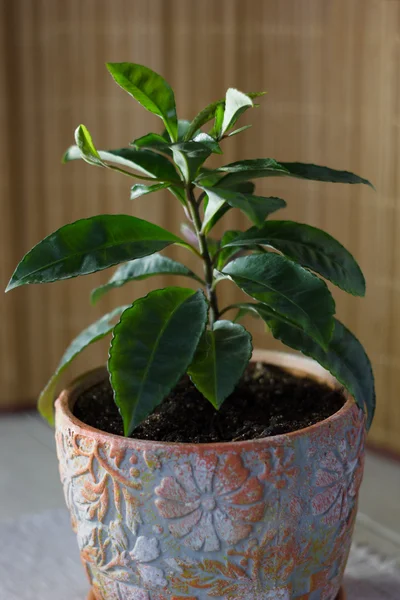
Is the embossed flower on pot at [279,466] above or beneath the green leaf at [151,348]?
beneath

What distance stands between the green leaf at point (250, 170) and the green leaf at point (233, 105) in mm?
51

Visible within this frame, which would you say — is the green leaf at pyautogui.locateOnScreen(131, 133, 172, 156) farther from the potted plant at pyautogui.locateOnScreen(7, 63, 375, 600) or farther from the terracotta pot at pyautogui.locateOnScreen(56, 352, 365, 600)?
the terracotta pot at pyautogui.locateOnScreen(56, 352, 365, 600)

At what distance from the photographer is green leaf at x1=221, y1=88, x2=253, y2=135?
0.86 m

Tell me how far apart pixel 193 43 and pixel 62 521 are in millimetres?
1044

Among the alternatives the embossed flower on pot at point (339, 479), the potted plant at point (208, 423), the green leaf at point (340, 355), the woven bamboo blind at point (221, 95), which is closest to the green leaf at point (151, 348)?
the potted plant at point (208, 423)

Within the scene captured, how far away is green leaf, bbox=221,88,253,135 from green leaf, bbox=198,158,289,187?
5cm

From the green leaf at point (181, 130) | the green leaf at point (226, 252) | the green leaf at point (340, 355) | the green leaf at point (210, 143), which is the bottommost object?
the green leaf at point (340, 355)

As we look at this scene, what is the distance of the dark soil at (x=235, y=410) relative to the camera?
3.17ft

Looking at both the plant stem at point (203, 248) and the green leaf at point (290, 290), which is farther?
the plant stem at point (203, 248)

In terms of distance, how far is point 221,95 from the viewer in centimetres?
175

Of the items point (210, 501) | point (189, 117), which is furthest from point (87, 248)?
point (189, 117)

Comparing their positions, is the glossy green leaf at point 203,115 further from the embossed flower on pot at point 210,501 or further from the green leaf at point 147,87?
the embossed flower on pot at point 210,501

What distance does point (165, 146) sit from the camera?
0.94 m

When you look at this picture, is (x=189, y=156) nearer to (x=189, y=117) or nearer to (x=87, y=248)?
(x=87, y=248)
